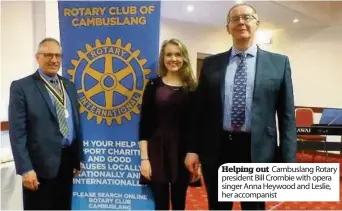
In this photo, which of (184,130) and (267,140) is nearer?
(267,140)

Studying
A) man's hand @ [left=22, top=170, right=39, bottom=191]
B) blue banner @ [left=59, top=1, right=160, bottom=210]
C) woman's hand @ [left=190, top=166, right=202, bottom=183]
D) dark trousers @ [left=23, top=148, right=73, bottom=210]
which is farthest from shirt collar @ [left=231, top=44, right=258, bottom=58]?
man's hand @ [left=22, top=170, right=39, bottom=191]

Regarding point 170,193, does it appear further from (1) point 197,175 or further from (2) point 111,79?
(2) point 111,79

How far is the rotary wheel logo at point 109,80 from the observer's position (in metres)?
1.77

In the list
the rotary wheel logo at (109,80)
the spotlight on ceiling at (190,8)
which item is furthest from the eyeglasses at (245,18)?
the spotlight on ceiling at (190,8)

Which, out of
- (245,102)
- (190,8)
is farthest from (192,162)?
(190,8)

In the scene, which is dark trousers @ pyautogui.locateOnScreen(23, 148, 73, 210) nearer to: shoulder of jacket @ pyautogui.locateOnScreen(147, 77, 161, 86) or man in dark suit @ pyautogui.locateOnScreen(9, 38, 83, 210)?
man in dark suit @ pyautogui.locateOnScreen(9, 38, 83, 210)

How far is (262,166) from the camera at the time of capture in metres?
1.50

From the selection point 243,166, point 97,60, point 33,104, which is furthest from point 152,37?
point 243,166

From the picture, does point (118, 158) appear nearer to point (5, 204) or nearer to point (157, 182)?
point (157, 182)

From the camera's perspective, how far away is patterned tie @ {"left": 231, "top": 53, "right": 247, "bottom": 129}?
4.79ft

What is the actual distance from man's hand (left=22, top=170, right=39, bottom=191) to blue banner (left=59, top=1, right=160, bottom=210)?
339mm

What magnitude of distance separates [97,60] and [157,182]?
26.6 inches

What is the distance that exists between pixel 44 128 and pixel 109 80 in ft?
1.31

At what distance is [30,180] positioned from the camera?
159 centimetres
